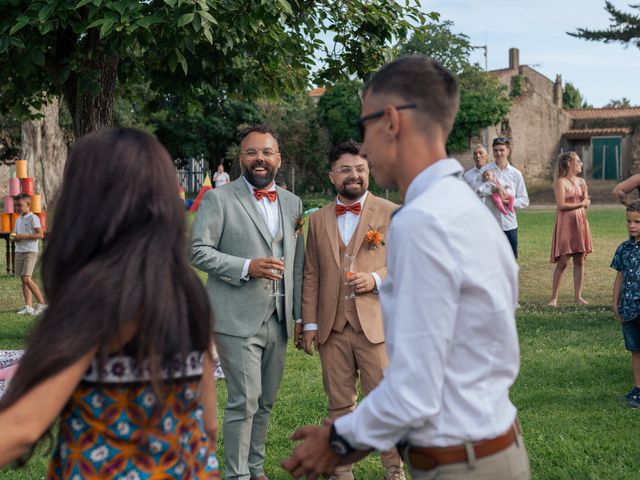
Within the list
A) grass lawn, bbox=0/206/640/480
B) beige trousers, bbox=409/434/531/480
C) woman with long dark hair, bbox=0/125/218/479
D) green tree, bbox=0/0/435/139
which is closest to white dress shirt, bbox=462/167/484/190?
grass lawn, bbox=0/206/640/480

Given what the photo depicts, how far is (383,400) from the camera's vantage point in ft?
7.45

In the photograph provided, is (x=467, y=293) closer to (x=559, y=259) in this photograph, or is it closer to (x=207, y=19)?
(x=207, y=19)

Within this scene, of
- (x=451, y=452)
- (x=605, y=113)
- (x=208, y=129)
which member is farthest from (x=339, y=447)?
(x=605, y=113)

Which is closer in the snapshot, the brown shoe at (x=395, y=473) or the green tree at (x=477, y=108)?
the brown shoe at (x=395, y=473)

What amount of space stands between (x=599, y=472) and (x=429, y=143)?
3.99m

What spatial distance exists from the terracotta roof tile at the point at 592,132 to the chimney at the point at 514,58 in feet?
21.0

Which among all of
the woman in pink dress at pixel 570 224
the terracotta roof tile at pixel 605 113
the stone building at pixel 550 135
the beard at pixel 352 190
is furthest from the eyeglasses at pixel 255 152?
the terracotta roof tile at pixel 605 113

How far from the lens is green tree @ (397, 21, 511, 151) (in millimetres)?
45781

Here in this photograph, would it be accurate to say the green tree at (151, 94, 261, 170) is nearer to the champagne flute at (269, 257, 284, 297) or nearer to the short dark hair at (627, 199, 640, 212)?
the short dark hair at (627, 199, 640, 212)

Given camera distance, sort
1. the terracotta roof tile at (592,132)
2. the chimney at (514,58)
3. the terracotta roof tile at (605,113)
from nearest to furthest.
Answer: the terracotta roof tile at (592,132), the terracotta roof tile at (605,113), the chimney at (514,58)

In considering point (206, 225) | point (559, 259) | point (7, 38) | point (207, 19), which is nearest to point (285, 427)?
point (206, 225)

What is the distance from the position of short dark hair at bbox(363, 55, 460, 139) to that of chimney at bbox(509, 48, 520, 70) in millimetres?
57986

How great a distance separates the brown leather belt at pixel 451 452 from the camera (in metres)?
2.31

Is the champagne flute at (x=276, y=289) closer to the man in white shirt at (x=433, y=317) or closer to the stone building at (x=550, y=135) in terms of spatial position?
the man in white shirt at (x=433, y=317)
